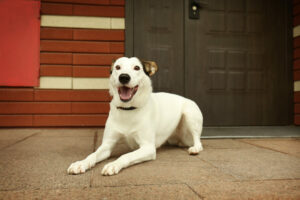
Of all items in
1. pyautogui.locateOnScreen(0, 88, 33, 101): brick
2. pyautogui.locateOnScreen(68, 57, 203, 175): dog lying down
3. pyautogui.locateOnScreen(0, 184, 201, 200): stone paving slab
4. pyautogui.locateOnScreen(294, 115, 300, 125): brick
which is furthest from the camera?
pyautogui.locateOnScreen(294, 115, 300, 125): brick

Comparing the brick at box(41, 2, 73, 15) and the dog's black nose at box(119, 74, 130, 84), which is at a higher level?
the brick at box(41, 2, 73, 15)

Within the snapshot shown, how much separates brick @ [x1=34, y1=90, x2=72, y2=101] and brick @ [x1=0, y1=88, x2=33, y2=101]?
0.10 m

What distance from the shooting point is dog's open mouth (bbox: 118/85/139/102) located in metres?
1.80

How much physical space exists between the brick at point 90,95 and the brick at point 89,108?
8 centimetres

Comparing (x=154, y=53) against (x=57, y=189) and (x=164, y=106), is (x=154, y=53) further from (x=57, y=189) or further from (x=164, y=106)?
(x=57, y=189)

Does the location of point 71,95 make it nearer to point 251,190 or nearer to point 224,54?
point 224,54

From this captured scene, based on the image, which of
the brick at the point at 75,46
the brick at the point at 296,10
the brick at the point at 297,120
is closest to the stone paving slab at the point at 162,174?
the brick at the point at 75,46

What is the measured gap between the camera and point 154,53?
396 centimetres

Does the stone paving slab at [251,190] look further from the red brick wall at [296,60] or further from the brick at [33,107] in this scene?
the red brick wall at [296,60]

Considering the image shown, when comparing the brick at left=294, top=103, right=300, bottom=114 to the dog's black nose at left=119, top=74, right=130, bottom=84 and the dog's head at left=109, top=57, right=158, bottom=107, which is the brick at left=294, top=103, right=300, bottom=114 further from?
the dog's black nose at left=119, top=74, right=130, bottom=84

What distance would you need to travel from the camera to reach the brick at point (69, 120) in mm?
3829

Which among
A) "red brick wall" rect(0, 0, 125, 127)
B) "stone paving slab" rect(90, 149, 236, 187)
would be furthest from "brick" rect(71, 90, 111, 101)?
"stone paving slab" rect(90, 149, 236, 187)

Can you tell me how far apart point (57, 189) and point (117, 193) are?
30cm

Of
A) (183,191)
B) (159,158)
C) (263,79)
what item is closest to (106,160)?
(159,158)
